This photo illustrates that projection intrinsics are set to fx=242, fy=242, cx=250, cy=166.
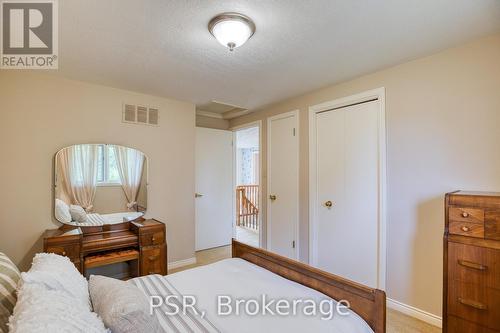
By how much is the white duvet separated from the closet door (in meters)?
1.39

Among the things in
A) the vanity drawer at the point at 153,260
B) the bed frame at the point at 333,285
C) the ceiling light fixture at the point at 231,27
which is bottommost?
the vanity drawer at the point at 153,260

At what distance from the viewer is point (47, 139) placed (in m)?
2.52

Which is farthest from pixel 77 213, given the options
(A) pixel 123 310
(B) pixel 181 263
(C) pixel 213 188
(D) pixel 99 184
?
(A) pixel 123 310

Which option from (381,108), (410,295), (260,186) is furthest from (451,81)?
(260,186)

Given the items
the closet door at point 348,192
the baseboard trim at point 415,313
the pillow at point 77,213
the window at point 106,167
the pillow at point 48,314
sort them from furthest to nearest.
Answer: the window at point 106,167, the pillow at point 77,213, the closet door at point 348,192, the baseboard trim at point 415,313, the pillow at point 48,314

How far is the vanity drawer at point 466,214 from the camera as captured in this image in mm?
1571

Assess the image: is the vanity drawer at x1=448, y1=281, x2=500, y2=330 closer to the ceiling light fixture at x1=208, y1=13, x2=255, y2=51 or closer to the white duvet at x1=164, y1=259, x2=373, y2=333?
the white duvet at x1=164, y1=259, x2=373, y2=333

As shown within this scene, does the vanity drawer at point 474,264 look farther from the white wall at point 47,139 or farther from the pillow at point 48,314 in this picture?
the white wall at point 47,139

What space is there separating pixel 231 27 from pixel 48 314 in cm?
169

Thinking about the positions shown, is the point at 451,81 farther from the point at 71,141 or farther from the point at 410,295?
the point at 71,141

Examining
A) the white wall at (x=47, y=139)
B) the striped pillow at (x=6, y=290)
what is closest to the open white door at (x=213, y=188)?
the white wall at (x=47, y=139)

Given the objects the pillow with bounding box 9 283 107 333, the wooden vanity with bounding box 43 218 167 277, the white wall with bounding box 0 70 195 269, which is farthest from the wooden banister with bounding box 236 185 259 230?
the pillow with bounding box 9 283 107 333

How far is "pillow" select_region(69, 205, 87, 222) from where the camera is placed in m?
2.63

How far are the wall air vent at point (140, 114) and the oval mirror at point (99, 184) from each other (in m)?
0.38
